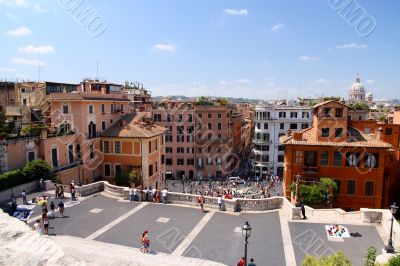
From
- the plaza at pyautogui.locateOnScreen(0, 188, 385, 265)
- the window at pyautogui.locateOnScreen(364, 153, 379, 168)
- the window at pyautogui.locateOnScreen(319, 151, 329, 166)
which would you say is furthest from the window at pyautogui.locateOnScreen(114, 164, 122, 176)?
the window at pyautogui.locateOnScreen(364, 153, 379, 168)

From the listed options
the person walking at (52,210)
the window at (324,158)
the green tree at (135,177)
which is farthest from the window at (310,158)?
the person walking at (52,210)

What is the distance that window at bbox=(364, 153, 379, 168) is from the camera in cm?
3466

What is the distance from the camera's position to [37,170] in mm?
31031

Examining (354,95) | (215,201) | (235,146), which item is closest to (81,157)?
(215,201)

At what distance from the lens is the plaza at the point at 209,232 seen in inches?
696

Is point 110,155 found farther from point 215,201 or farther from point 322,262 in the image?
point 322,262

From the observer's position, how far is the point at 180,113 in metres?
78.6

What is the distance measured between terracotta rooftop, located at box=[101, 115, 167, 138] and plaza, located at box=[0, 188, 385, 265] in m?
15.8

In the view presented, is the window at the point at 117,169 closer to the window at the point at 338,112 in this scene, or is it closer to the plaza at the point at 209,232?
the plaza at the point at 209,232

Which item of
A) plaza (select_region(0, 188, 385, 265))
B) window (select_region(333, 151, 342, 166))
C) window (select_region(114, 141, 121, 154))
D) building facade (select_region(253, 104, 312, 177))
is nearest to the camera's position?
plaza (select_region(0, 188, 385, 265))

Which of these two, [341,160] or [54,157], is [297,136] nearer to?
[341,160]

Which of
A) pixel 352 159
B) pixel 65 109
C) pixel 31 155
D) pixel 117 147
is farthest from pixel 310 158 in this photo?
pixel 31 155

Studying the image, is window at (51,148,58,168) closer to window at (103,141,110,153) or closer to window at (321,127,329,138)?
window at (103,141,110,153)

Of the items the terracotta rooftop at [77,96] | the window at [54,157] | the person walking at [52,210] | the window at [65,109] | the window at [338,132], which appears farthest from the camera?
the window at [65,109]
